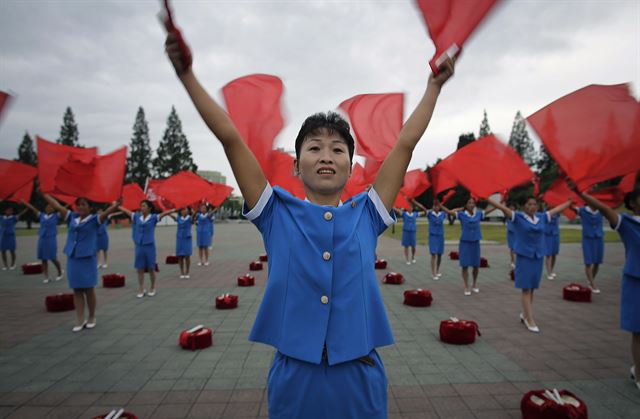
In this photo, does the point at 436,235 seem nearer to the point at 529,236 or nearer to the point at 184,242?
the point at 529,236

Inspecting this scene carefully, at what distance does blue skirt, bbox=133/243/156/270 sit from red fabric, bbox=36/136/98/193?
8.73 ft

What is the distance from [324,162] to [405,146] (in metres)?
0.46

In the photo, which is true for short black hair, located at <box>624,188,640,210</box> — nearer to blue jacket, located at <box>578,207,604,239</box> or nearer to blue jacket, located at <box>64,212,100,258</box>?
blue jacket, located at <box>578,207,604,239</box>

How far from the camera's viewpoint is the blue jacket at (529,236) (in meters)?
5.97

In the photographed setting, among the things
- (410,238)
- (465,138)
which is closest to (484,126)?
(465,138)

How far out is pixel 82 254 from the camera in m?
6.07

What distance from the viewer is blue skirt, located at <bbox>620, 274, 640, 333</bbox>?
4.03 metres

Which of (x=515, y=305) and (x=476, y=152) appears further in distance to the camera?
(x=515, y=305)

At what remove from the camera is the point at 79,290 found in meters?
6.21

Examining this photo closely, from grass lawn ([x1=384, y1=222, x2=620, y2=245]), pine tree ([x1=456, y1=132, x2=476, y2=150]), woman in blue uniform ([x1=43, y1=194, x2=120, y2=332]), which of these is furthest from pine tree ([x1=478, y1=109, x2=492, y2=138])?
woman in blue uniform ([x1=43, y1=194, x2=120, y2=332])

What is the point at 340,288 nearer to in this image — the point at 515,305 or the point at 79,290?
the point at 79,290

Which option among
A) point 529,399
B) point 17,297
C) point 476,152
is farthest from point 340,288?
point 17,297

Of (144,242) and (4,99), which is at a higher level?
(4,99)

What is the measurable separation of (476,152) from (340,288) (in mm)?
4000
